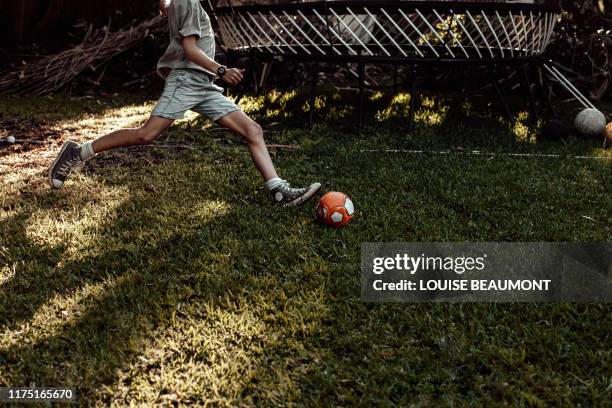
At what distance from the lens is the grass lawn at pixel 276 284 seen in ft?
6.29

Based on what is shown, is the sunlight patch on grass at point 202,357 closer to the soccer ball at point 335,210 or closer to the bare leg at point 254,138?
the soccer ball at point 335,210

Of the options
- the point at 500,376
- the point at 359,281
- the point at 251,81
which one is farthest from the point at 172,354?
the point at 251,81

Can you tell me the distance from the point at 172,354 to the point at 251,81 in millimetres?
5329

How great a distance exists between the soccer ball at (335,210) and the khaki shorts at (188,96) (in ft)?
2.92

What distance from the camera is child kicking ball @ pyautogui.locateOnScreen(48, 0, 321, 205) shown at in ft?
10.7

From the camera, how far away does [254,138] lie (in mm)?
3480

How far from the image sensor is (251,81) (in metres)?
7.00

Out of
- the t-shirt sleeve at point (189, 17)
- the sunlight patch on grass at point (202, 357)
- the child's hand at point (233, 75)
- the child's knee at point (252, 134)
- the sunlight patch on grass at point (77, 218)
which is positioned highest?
the t-shirt sleeve at point (189, 17)

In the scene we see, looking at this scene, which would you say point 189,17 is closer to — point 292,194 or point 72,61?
point 292,194

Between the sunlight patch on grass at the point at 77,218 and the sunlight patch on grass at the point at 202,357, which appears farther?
the sunlight patch on grass at the point at 77,218

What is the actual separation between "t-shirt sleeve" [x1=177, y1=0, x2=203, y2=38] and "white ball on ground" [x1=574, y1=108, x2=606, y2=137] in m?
3.29

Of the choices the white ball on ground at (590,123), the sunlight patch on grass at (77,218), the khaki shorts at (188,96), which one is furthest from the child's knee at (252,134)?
the white ball on ground at (590,123)

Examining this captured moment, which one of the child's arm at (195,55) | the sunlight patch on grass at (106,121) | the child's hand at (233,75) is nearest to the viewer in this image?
the child's hand at (233,75)

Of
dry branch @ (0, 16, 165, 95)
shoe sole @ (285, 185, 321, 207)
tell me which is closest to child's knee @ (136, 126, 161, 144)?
shoe sole @ (285, 185, 321, 207)
